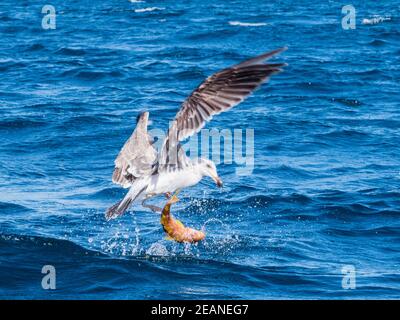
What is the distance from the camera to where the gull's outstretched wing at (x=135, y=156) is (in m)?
11.4

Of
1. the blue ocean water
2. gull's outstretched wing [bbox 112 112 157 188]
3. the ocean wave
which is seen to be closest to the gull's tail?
gull's outstretched wing [bbox 112 112 157 188]

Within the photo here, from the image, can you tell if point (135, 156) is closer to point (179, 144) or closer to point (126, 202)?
point (126, 202)

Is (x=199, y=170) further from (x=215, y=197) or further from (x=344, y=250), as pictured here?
(x=215, y=197)

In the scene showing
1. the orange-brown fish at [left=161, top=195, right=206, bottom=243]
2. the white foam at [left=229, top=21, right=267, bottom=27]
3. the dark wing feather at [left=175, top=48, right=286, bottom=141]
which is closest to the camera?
the dark wing feather at [left=175, top=48, right=286, bottom=141]

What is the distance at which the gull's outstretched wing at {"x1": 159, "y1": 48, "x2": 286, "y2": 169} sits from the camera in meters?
9.70

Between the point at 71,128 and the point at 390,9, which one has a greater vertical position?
the point at 390,9

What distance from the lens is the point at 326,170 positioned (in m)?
16.0

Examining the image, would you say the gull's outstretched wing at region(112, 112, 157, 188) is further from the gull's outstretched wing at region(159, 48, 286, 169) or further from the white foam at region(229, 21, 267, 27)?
the white foam at region(229, 21, 267, 27)

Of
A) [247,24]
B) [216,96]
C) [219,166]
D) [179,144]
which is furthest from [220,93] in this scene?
[247,24]

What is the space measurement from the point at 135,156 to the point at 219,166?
15.8 ft

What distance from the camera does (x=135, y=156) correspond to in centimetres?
1149

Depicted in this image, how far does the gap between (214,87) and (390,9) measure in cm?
2345

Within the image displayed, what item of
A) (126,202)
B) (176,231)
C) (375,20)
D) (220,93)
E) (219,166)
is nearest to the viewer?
(220,93)

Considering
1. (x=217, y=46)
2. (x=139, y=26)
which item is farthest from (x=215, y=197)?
(x=139, y=26)
